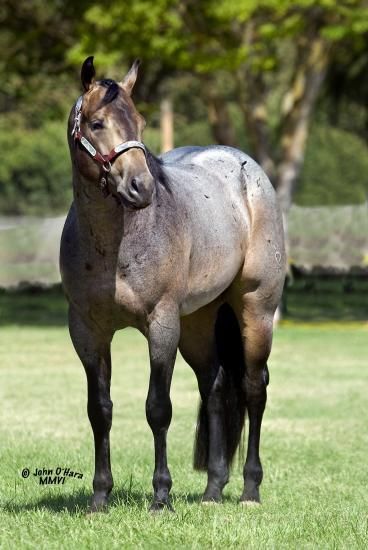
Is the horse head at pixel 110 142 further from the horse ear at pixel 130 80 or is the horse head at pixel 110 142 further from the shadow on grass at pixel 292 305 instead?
the shadow on grass at pixel 292 305

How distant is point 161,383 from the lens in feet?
20.3

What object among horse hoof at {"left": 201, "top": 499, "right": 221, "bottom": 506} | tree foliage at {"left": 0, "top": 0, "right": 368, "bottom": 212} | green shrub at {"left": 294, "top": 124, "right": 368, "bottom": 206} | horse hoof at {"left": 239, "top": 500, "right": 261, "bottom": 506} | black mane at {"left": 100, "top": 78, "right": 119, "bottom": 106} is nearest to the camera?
black mane at {"left": 100, "top": 78, "right": 119, "bottom": 106}

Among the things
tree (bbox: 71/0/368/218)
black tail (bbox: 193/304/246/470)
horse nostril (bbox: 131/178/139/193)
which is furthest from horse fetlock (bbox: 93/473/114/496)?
tree (bbox: 71/0/368/218)

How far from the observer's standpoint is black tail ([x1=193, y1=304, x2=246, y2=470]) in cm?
727

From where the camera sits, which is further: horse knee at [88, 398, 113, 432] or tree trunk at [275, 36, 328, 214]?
tree trunk at [275, 36, 328, 214]

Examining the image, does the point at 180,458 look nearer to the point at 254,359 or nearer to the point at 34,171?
the point at 254,359

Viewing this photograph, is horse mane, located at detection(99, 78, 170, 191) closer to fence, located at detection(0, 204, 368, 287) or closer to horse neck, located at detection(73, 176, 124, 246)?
horse neck, located at detection(73, 176, 124, 246)

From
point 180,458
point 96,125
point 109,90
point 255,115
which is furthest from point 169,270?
point 255,115

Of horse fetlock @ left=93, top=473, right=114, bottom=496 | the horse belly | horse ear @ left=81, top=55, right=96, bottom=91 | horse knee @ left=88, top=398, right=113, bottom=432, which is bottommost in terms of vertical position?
horse fetlock @ left=93, top=473, right=114, bottom=496

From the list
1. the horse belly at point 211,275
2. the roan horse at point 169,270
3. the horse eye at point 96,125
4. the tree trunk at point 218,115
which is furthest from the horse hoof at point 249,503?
the tree trunk at point 218,115

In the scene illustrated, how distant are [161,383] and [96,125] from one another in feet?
4.29

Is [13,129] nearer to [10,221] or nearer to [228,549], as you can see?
[10,221]

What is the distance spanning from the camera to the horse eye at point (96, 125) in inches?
230

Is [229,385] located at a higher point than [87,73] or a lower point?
lower
